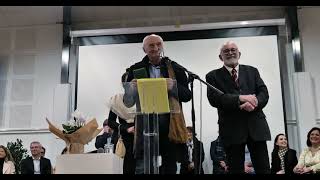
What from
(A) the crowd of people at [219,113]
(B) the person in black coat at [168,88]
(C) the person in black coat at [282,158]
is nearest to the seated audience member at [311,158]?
(C) the person in black coat at [282,158]

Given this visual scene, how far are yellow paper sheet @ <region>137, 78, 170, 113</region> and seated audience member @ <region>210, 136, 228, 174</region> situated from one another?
9.48ft

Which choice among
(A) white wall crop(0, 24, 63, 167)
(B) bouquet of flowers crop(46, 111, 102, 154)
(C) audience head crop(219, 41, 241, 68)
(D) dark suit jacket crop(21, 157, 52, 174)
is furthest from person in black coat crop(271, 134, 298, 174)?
(A) white wall crop(0, 24, 63, 167)

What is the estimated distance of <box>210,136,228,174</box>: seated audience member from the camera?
16.7 ft

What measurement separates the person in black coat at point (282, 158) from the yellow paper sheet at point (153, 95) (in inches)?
72.8

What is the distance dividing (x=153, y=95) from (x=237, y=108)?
1.92ft

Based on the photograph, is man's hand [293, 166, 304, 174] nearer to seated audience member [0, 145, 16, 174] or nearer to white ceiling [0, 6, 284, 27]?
seated audience member [0, 145, 16, 174]

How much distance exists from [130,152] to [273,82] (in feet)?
10.3

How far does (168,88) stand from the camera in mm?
2344

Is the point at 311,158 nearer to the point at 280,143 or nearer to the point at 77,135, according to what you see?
the point at 280,143

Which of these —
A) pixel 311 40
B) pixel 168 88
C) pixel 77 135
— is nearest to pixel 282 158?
pixel 311 40

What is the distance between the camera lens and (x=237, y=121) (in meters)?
2.63

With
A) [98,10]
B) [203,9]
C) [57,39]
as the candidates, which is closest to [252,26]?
[203,9]
